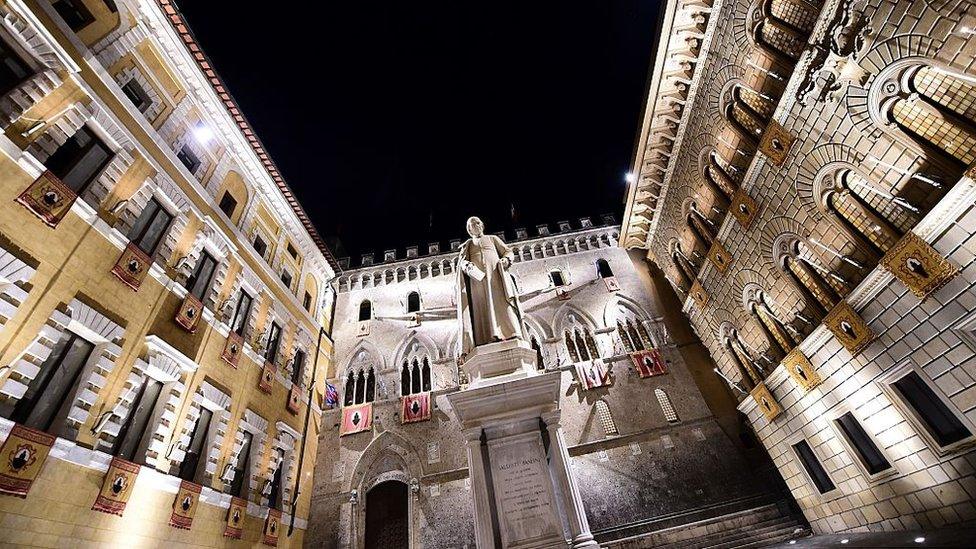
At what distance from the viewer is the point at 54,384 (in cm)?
870

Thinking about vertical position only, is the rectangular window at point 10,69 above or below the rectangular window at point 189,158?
below

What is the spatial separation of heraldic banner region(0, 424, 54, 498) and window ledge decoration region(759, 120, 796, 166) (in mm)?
20042

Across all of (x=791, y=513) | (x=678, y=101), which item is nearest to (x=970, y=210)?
(x=678, y=101)

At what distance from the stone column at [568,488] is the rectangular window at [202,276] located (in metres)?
13.3

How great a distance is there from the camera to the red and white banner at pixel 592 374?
67.6 feet

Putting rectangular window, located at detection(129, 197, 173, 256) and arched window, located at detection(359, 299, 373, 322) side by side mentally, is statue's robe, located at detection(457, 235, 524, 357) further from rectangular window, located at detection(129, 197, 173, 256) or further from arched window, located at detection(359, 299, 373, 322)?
arched window, located at detection(359, 299, 373, 322)

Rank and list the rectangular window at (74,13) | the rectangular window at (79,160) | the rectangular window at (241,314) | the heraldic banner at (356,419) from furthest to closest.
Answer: the heraldic banner at (356,419), the rectangular window at (241,314), the rectangular window at (74,13), the rectangular window at (79,160)

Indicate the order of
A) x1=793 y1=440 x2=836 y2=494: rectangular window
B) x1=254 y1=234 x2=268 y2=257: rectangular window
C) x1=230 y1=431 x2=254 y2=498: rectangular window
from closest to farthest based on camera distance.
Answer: x1=793 y1=440 x2=836 y2=494: rectangular window < x1=230 y1=431 x2=254 y2=498: rectangular window < x1=254 y1=234 x2=268 y2=257: rectangular window

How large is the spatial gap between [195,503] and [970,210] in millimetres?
20322

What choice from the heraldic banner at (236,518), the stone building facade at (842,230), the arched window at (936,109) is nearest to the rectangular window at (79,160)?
the heraldic banner at (236,518)

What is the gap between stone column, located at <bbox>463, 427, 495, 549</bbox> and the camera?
5617mm

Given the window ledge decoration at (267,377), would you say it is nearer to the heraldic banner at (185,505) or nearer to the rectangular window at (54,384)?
the heraldic banner at (185,505)

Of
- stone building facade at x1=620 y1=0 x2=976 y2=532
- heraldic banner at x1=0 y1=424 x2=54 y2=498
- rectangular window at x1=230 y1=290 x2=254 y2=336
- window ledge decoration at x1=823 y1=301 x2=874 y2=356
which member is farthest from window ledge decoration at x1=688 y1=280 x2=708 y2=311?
heraldic banner at x1=0 y1=424 x2=54 y2=498

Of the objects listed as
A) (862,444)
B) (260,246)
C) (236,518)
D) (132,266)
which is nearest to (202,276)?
(132,266)
